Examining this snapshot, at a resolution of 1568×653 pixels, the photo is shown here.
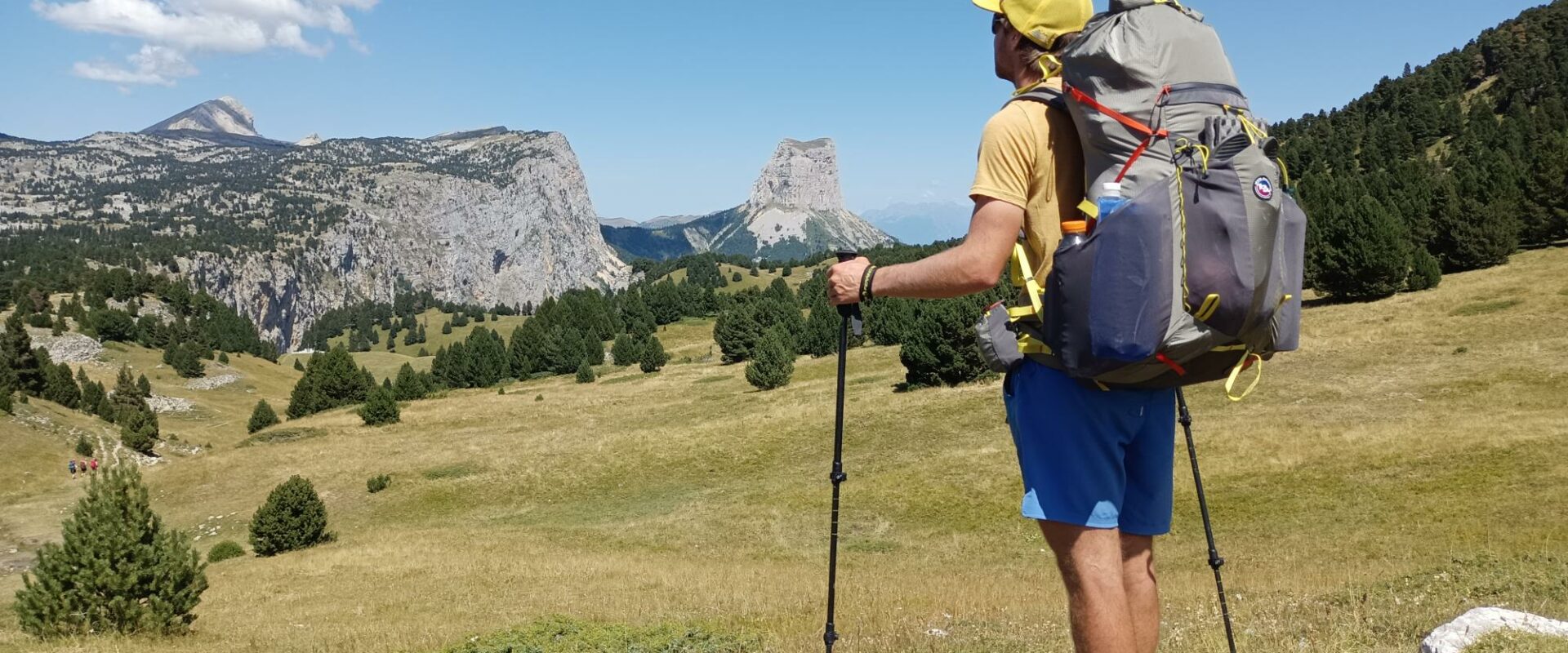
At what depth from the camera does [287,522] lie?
101ft

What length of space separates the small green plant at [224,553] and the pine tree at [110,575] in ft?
56.1

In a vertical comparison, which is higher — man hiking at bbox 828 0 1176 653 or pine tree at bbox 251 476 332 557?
man hiking at bbox 828 0 1176 653

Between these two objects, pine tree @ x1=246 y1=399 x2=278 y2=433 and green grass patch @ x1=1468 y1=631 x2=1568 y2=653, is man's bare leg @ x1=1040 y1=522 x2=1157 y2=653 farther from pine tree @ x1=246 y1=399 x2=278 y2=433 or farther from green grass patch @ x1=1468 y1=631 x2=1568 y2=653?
pine tree @ x1=246 y1=399 x2=278 y2=433

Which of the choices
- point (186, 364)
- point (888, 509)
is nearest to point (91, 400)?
point (186, 364)

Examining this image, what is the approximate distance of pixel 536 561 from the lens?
23328 millimetres

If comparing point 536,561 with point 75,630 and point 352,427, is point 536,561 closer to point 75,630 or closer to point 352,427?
point 75,630

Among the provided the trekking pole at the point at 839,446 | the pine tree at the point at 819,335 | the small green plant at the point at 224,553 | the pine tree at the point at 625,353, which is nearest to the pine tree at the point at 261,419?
Result: the pine tree at the point at 625,353

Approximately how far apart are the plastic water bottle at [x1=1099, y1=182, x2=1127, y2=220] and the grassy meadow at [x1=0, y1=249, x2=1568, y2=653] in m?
4.43

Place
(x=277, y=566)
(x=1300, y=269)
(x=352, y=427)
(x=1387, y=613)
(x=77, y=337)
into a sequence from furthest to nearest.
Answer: (x=77, y=337), (x=352, y=427), (x=277, y=566), (x=1387, y=613), (x=1300, y=269)

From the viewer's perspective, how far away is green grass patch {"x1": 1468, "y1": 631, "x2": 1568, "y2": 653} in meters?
5.32

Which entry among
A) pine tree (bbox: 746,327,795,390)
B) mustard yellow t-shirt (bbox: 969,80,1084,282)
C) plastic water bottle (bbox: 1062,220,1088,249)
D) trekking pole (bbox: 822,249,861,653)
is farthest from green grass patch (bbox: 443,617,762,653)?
pine tree (bbox: 746,327,795,390)

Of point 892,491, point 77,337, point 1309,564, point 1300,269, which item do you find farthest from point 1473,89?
point 77,337

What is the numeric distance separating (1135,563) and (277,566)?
28.7 meters

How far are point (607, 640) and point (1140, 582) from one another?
5600 mm
